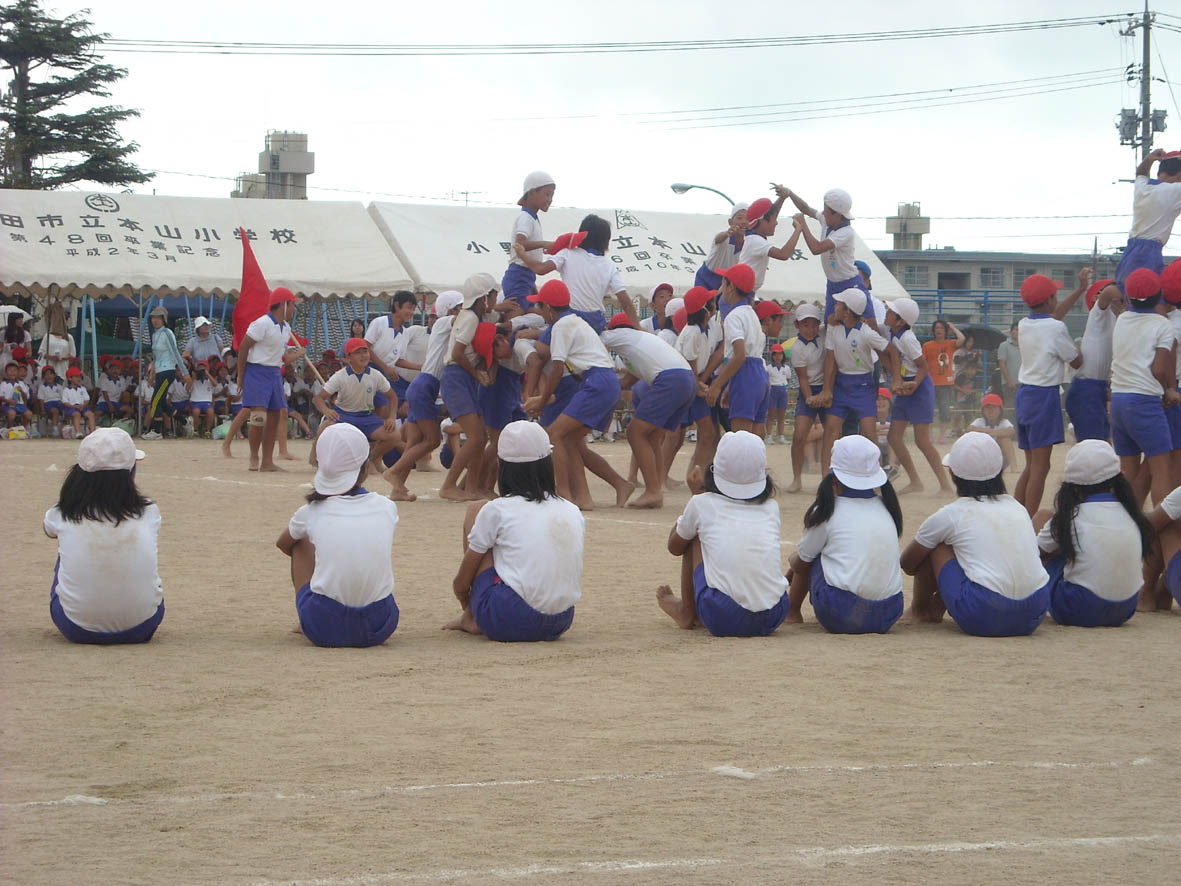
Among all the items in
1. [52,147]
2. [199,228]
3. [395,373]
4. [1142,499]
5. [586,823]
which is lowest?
[586,823]

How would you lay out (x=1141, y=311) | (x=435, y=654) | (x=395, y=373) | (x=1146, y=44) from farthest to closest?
(x=1146, y=44), (x=395, y=373), (x=1141, y=311), (x=435, y=654)

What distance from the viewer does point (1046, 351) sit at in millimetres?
10648

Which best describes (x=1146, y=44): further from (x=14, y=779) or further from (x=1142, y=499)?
(x=14, y=779)

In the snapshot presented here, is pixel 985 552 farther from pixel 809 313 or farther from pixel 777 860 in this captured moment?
pixel 809 313

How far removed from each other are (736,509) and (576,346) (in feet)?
17.6

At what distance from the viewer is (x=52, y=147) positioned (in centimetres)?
4519

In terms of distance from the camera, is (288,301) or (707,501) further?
(288,301)

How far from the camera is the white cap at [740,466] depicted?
6980mm

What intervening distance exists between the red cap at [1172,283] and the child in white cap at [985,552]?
11.2 feet

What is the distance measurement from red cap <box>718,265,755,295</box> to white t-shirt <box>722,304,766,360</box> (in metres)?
0.17

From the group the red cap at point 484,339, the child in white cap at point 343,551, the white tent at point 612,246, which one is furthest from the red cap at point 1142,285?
the white tent at point 612,246

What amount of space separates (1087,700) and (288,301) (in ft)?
39.1

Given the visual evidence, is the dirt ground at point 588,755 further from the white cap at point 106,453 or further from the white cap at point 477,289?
the white cap at point 477,289

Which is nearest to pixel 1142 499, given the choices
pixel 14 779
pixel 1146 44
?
pixel 14 779
